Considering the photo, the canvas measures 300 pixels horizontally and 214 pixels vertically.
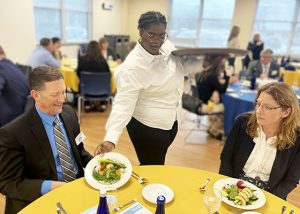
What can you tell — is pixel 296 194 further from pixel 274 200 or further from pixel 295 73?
pixel 295 73

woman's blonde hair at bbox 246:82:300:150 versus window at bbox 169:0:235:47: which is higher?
window at bbox 169:0:235:47

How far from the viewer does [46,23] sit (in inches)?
265

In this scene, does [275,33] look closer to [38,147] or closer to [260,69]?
[260,69]

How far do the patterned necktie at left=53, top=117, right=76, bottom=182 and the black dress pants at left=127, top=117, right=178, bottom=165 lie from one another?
50cm

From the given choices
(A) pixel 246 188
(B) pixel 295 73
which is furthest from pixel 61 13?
(A) pixel 246 188

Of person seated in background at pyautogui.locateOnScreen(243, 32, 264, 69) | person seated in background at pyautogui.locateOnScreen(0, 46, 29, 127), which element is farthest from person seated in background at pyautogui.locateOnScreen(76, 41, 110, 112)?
person seated in background at pyautogui.locateOnScreen(243, 32, 264, 69)

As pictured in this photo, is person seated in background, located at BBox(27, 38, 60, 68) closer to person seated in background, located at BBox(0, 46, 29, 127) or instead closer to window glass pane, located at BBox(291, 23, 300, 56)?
person seated in background, located at BBox(0, 46, 29, 127)

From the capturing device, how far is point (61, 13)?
7.02 m

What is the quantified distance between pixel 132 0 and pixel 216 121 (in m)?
6.81

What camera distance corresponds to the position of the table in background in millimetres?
3330

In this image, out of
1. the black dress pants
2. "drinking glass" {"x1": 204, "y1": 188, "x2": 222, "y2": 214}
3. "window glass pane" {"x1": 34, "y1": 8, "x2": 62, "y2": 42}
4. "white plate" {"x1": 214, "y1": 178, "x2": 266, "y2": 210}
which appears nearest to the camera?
"drinking glass" {"x1": 204, "y1": 188, "x2": 222, "y2": 214}

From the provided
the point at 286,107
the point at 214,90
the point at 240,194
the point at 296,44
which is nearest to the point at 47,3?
the point at 214,90

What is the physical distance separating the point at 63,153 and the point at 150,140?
594mm

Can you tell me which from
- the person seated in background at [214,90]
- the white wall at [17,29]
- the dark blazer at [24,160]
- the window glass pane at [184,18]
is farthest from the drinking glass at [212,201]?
the window glass pane at [184,18]
